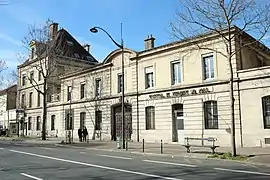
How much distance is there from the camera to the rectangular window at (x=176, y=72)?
2625cm

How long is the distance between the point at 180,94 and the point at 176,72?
2.19 metres

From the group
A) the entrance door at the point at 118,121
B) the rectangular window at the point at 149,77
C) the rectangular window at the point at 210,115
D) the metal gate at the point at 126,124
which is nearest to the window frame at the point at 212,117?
the rectangular window at the point at 210,115

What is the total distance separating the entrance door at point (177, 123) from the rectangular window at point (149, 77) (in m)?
3.63

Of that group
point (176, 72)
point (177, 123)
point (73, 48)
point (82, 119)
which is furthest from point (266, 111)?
point (73, 48)

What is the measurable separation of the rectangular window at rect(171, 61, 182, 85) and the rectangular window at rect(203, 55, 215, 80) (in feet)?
7.96

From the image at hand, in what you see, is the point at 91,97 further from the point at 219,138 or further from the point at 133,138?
the point at 219,138

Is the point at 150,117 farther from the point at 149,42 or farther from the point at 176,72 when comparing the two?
the point at 149,42

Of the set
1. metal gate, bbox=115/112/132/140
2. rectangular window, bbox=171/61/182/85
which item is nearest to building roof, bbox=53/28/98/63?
metal gate, bbox=115/112/132/140

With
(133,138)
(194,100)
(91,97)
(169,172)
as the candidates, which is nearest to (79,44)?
(91,97)

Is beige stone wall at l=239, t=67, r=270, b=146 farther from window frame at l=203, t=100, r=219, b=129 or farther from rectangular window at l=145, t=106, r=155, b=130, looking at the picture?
rectangular window at l=145, t=106, r=155, b=130

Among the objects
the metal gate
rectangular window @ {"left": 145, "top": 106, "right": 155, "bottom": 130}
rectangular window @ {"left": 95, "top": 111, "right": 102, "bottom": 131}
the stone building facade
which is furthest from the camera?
rectangular window @ {"left": 95, "top": 111, "right": 102, "bottom": 131}

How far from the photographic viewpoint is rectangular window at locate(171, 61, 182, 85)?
26245 mm

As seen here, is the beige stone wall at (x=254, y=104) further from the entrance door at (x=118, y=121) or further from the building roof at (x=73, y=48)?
the building roof at (x=73, y=48)

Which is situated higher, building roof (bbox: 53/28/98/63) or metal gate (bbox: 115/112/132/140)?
building roof (bbox: 53/28/98/63)
